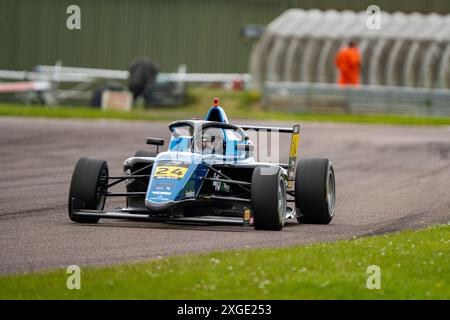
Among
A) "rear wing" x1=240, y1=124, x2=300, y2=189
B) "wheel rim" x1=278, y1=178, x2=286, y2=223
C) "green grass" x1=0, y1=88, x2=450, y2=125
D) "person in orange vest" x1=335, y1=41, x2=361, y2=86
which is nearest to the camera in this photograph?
"wheel rim" x1=278, y1=178, x2=286, y2=223

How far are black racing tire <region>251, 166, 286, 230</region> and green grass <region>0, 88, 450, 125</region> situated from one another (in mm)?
20606

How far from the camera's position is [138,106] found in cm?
3900

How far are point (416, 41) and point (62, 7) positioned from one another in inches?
574

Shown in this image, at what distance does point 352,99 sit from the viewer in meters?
36.8

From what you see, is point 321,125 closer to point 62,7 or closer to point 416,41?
point 416,41

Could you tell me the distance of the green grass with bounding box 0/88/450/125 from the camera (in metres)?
33.5

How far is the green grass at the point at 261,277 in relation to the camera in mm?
8773

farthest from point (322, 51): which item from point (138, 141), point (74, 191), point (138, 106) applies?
point (74, 191)

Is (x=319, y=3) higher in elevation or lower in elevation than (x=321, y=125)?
Result: higher

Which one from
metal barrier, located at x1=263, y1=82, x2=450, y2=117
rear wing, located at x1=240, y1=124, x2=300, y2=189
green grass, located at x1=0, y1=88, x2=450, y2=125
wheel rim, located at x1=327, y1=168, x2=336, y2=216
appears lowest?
green grass, located at x1=0, y1=88, x2=450, y2=125

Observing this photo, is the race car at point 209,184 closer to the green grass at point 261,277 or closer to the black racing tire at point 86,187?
the black racing tire at point 86,187

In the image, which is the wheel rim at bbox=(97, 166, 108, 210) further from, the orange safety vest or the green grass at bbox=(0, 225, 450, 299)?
the orange safety vest

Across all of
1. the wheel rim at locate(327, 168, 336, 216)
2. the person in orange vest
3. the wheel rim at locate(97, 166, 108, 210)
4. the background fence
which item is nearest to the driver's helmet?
the wheel rim at locate(97, 166, 108, 210)

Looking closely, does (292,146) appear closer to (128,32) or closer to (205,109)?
(205,109)
